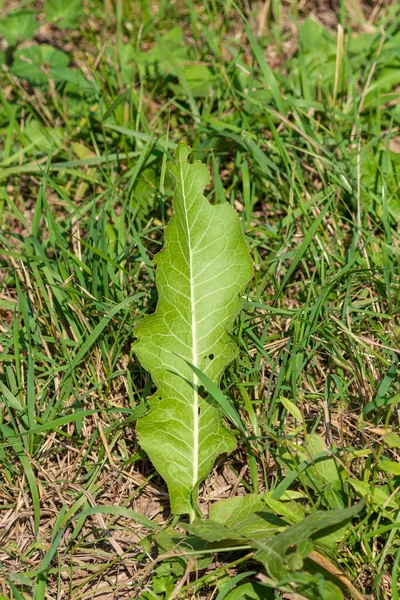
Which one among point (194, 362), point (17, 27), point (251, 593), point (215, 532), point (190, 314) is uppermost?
point (17, 27)

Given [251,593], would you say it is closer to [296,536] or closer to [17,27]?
[296,536]

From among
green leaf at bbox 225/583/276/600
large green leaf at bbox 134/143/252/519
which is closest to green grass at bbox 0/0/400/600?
green leaf at bbox 225/583/276/600

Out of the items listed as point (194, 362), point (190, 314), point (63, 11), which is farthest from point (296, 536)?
point (63, 11)

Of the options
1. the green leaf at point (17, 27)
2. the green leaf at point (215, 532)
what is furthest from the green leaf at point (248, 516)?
the green leaf at point (17, 27)

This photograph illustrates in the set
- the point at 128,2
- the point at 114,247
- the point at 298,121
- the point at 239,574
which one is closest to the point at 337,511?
the point at 239,574

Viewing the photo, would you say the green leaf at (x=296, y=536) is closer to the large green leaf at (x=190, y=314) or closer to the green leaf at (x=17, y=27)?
the large green leaf at (x=190, y=314)

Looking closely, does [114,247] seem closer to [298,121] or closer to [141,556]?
[298,121]

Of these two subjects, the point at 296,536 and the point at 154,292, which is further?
the point at 154,292
